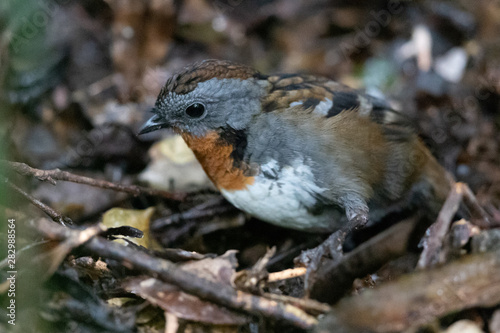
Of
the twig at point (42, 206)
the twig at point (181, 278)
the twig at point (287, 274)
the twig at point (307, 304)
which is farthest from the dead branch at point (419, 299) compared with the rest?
the twig at point (42, 206)

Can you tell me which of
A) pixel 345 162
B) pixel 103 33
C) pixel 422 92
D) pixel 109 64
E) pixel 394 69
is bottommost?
pixel 345 162

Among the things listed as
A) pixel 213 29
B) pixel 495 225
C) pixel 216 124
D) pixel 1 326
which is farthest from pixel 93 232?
pixel 213 29

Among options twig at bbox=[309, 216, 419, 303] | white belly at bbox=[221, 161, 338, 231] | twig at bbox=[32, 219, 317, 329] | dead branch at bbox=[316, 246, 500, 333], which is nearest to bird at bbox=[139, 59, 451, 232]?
white belly at bbox=[221, 161, 338, 231]

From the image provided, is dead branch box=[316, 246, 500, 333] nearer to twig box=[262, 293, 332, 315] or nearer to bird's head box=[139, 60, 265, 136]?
twig box=[262, 293, 332, 315]

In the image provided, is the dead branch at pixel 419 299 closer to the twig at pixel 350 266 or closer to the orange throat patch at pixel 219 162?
the twig at pixel 350 266

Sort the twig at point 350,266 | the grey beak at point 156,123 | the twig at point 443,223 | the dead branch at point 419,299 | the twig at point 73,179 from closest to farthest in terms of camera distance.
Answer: the dead branch at point 419,299 < the twig at point 350,266 < the twig at point 443,223 < the twig at point 73,179 < the grey beak at point 156,123

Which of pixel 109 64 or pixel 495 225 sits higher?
pixel 109 64

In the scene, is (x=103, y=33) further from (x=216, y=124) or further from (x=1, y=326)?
(x=1, y=326)
